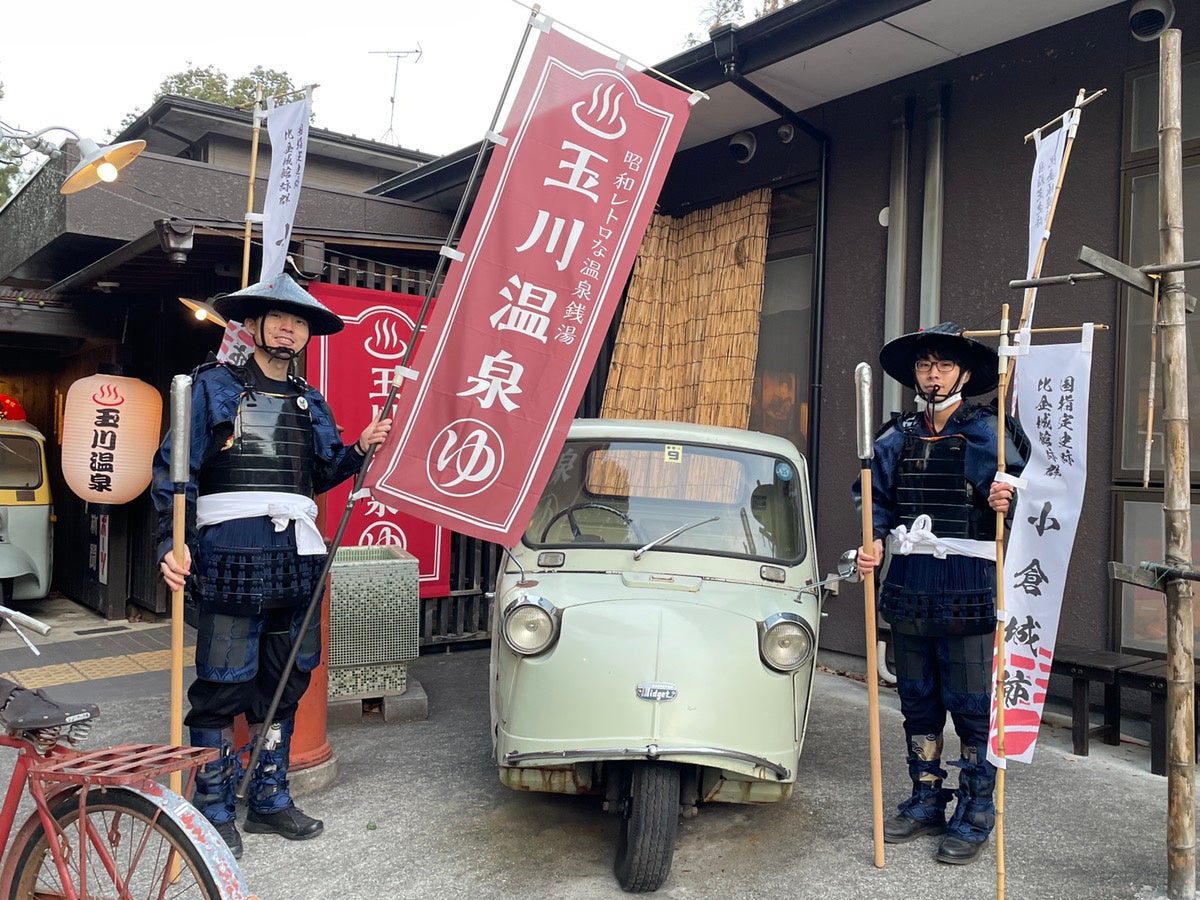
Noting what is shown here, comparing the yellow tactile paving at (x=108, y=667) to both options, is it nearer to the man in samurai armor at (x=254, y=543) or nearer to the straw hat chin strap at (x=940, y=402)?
the man in samurai armor at (x=254, y=543)

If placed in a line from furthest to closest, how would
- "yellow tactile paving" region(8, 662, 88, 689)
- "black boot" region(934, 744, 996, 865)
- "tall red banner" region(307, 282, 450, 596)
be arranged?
"yellow tactile paving" region(8, 662, 88, 689)
"tall red banner" region(307, 282, 450, 596)
"black boot" region(934, 744, 996, 865)

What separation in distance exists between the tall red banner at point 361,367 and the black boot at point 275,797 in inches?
94.5

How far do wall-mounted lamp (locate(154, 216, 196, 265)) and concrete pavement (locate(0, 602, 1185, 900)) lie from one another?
289cm

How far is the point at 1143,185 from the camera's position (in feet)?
17.0

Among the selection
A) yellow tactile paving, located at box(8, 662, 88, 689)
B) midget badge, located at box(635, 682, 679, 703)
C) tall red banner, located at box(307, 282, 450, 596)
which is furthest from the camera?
yellow tactile paving, located at box(8, 662, 88, 689)

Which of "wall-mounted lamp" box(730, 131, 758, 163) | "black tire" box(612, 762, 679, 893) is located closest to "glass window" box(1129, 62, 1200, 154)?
"wall-mounted lamp" box(730, 131, 758, 163)

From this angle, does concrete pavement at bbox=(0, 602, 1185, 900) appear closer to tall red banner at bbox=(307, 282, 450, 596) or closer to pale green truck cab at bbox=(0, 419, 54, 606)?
tall red banner at bbox=(307, 282, 450, 596)

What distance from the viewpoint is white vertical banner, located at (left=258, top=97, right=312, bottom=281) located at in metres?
4.51

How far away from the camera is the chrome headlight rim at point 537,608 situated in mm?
3467

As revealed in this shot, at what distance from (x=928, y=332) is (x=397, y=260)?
415cm

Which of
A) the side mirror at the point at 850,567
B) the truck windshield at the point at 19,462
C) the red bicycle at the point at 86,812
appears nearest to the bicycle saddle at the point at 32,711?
the red bicycle at the point at 86,812

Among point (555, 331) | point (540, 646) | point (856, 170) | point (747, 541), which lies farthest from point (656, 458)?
point (856, 170)

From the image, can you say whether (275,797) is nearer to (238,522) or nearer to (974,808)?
(238,522)

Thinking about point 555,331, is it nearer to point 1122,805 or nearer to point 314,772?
point 314,772
